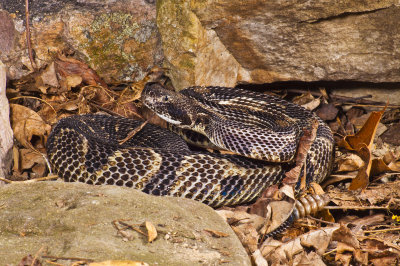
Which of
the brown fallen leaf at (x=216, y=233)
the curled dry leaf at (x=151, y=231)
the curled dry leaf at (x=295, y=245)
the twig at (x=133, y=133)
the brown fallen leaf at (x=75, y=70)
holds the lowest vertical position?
the curled dry leaf at (x=295, y=245)

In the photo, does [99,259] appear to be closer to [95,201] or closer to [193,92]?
[95,201]

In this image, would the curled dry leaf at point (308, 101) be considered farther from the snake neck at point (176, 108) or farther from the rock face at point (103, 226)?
the rock face at point (103, 226)

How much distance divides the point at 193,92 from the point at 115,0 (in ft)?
5.31

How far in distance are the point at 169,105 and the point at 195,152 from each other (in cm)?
95

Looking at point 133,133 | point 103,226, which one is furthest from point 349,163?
point 103,226

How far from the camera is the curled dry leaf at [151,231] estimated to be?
10.5 ft

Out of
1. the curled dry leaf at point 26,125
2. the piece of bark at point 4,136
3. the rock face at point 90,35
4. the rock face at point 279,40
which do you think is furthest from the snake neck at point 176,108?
the piece of bark at point 4,136

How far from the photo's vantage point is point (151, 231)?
326 cm

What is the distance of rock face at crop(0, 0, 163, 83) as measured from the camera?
604 cm

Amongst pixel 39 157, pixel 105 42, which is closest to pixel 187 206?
pixel 39 157

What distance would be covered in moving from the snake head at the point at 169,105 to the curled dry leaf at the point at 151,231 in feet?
8.53

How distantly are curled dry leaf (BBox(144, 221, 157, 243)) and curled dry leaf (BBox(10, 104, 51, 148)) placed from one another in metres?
2.85

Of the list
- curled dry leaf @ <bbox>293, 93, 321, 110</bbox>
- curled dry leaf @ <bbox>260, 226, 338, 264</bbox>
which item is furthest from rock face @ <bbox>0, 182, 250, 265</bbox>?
curled dry leaf @ <bbox>293, 93, 321, 110</bbox>

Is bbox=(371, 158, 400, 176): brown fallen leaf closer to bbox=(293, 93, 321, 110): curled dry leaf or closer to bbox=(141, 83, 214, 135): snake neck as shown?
bbox=(293, 93, 321, 110): curled dry leaf
